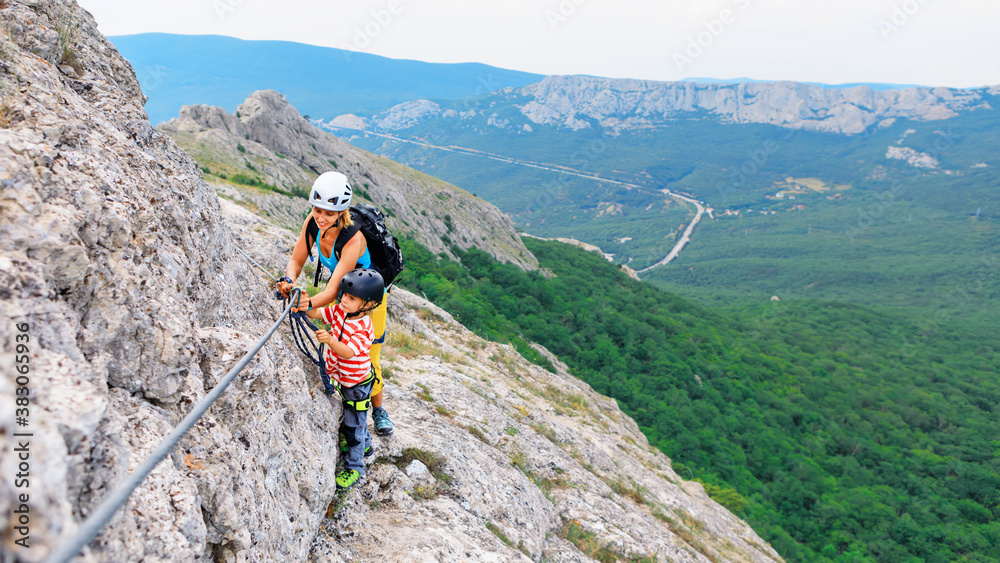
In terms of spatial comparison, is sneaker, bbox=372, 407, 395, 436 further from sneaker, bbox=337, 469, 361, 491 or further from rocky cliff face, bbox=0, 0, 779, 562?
sneaker, bbox=337, 469, 361, 491

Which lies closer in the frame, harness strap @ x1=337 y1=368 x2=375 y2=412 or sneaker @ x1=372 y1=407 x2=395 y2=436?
harness strap @ x1=337 y1=368 x2=375 y2=412

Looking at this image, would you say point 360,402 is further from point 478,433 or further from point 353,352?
point 478,433

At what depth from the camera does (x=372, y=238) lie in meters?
5.22

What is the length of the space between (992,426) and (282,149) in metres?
104

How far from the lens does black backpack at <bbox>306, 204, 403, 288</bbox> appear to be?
16.5 feet

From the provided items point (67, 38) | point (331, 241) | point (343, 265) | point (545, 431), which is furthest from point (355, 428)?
point (545, 431)

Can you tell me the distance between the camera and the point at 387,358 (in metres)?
10.8

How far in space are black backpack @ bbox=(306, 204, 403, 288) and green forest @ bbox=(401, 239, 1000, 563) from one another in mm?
22125

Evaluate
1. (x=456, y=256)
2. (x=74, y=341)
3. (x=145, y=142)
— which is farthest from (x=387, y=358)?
(x=456, y=256)

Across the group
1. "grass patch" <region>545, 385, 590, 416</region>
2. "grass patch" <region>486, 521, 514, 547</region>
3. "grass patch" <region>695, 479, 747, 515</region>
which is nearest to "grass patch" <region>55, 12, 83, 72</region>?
"grass patch" <region>486, 521, 514, 547</region>

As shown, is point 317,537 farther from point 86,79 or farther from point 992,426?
point 992,426

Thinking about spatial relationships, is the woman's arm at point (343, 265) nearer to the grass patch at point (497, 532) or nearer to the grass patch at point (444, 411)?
the grass patch at point (497, 532)

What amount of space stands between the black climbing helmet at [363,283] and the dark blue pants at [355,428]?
142 centimetres

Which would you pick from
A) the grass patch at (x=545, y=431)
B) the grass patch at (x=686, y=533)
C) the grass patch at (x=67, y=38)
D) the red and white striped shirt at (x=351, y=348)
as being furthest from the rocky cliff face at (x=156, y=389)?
the grass patch at (x=686, y=533)
